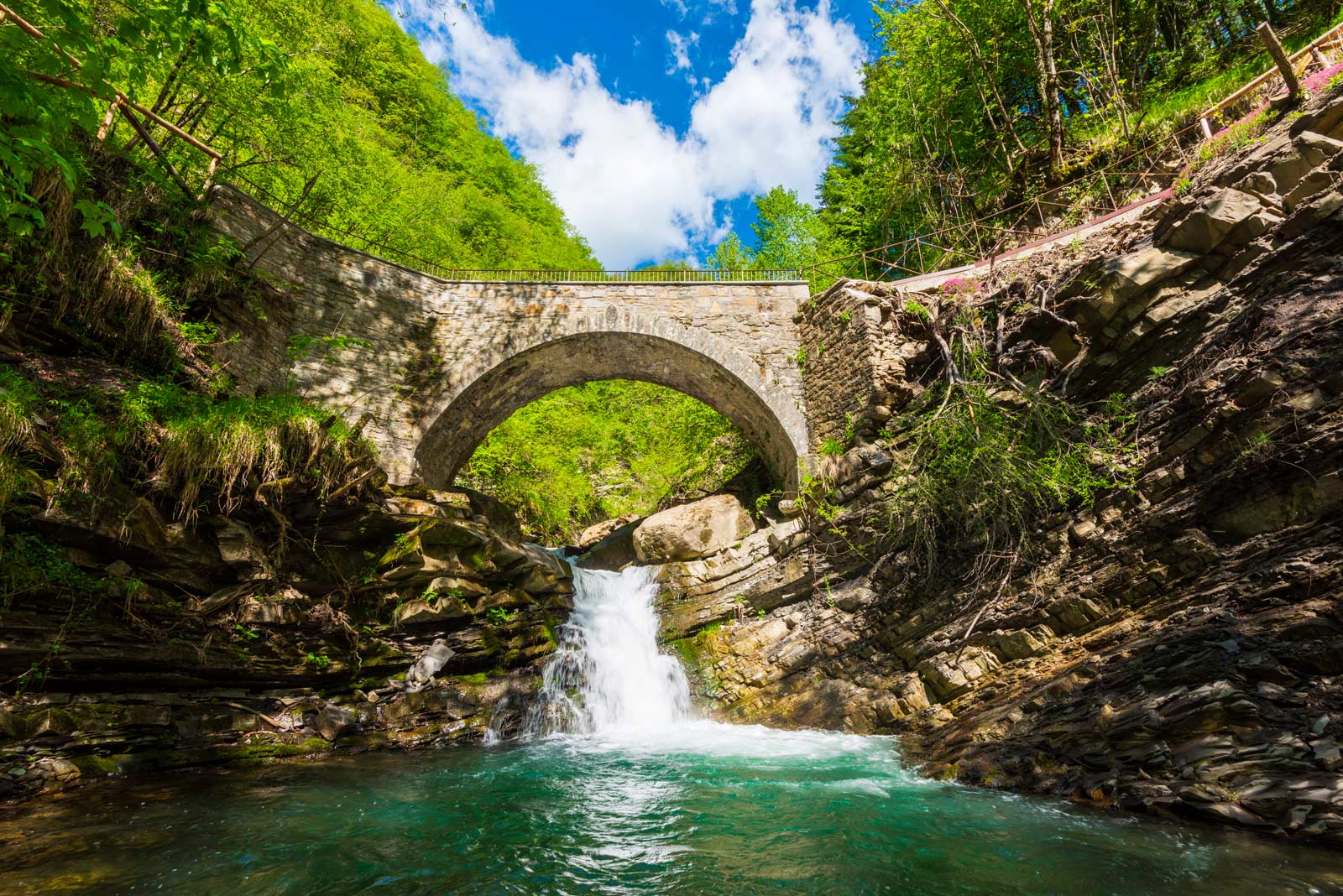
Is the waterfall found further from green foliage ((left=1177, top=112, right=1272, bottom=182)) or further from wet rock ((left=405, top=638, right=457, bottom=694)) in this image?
green foliage ((left=1177, top=112, right=1272, bottom=182))

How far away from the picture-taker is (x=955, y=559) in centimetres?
648

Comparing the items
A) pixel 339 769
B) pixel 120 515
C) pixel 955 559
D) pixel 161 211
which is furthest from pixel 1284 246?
pixel 161 211

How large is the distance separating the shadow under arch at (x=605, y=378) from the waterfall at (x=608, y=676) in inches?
143

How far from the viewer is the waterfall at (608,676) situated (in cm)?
714

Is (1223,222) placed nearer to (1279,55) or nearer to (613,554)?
(1279,55)

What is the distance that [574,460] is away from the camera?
14.0 meters

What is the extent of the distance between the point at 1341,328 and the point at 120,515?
9.91 meters

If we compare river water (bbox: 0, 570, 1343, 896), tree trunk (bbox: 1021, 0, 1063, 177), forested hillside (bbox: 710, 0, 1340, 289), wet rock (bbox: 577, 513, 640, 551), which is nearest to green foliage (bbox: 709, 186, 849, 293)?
forested hillside (bbox: 710, 0, 1340, 289)

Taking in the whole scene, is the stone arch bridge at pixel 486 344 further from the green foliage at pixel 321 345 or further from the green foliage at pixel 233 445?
the green foliage at pixel 233 445

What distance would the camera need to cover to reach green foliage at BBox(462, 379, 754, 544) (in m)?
12.8

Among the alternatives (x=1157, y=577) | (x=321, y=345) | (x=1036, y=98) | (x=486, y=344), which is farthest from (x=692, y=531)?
(x=1036, y=98)

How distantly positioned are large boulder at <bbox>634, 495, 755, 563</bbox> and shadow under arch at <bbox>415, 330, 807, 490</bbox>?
1.20 m

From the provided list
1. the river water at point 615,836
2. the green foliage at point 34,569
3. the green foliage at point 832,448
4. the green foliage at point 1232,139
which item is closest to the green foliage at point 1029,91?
the green foliage at point 1232,139

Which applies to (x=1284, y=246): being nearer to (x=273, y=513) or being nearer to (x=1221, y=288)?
(x=1221, y=288)
